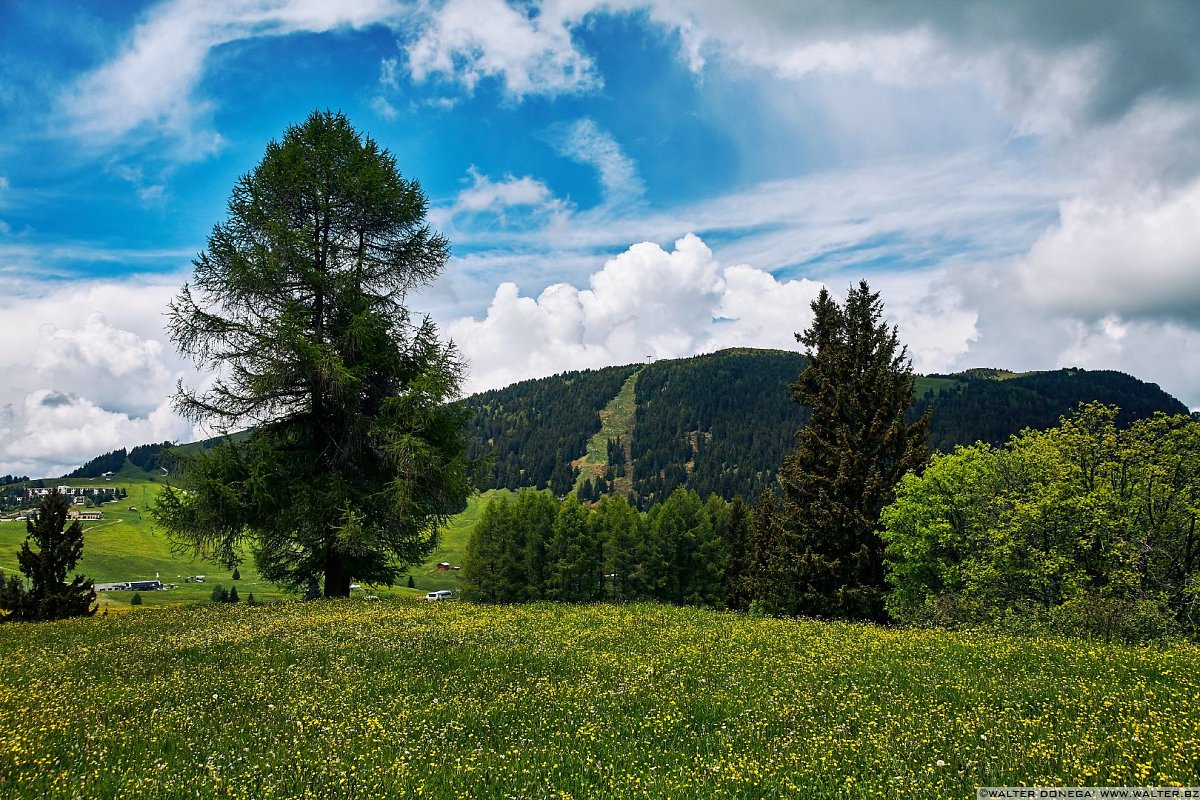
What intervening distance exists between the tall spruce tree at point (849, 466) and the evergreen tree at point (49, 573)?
30522mm

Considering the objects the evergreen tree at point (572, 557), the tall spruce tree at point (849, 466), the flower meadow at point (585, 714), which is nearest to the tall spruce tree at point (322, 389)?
the flower meadow at point (585, 714)

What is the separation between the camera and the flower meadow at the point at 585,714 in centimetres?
693

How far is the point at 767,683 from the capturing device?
10781 mm

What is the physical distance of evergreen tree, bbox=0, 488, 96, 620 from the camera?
81.7 ft

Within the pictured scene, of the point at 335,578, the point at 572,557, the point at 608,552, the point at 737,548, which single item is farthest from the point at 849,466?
the point at 572,557

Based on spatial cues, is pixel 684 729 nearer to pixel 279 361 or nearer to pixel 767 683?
pixel 767 683

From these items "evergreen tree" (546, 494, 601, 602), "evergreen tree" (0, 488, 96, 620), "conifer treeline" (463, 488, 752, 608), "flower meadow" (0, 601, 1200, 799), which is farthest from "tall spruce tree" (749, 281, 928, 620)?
"evergreen tree" (546, 494, 601, 602)

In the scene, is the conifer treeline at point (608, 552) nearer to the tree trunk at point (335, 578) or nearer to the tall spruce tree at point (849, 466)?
the tall spruce tree at point (849, 466)

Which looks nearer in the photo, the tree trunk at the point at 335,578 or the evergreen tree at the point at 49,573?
the tree trunk at the point at 335,578

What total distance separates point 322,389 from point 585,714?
696 inches

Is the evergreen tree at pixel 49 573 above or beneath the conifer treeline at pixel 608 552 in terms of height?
above

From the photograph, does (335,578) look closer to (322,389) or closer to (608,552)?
(322,389)

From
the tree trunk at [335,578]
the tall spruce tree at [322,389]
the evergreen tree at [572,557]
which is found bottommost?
the evergreen tree at [572,557]

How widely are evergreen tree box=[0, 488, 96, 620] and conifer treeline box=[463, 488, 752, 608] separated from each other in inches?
2369
